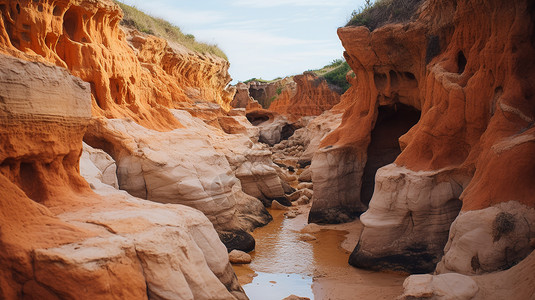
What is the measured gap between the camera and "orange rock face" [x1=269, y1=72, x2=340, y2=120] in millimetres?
35281

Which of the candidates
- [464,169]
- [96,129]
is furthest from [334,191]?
[96,129]

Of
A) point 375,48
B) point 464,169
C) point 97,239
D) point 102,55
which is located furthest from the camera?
point 375,48

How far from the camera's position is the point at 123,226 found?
4.70 meters

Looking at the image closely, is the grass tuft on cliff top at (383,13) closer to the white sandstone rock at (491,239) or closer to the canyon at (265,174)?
the canyon at (265,174)

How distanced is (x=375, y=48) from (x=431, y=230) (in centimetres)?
539

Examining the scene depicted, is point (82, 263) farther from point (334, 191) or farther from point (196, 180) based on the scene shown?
point (334, 191)

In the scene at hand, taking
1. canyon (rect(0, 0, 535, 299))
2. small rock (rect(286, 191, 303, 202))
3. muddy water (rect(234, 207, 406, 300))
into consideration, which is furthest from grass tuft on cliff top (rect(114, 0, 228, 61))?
muddy water (rect(234, 207, 406, 300))

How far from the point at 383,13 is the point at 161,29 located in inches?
617

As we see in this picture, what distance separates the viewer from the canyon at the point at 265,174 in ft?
14.5

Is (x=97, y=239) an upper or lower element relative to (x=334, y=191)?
upper

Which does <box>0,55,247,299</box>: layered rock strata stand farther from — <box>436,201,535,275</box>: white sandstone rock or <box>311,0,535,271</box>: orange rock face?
<box>311,0,535,271</box>: orange rock face

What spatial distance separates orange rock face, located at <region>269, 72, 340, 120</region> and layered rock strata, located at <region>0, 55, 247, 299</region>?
30.2m

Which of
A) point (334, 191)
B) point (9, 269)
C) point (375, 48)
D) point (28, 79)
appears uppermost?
point (375, 48)

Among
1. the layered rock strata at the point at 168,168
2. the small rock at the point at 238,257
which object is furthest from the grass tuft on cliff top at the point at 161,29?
the small rock at the point at 238,257
